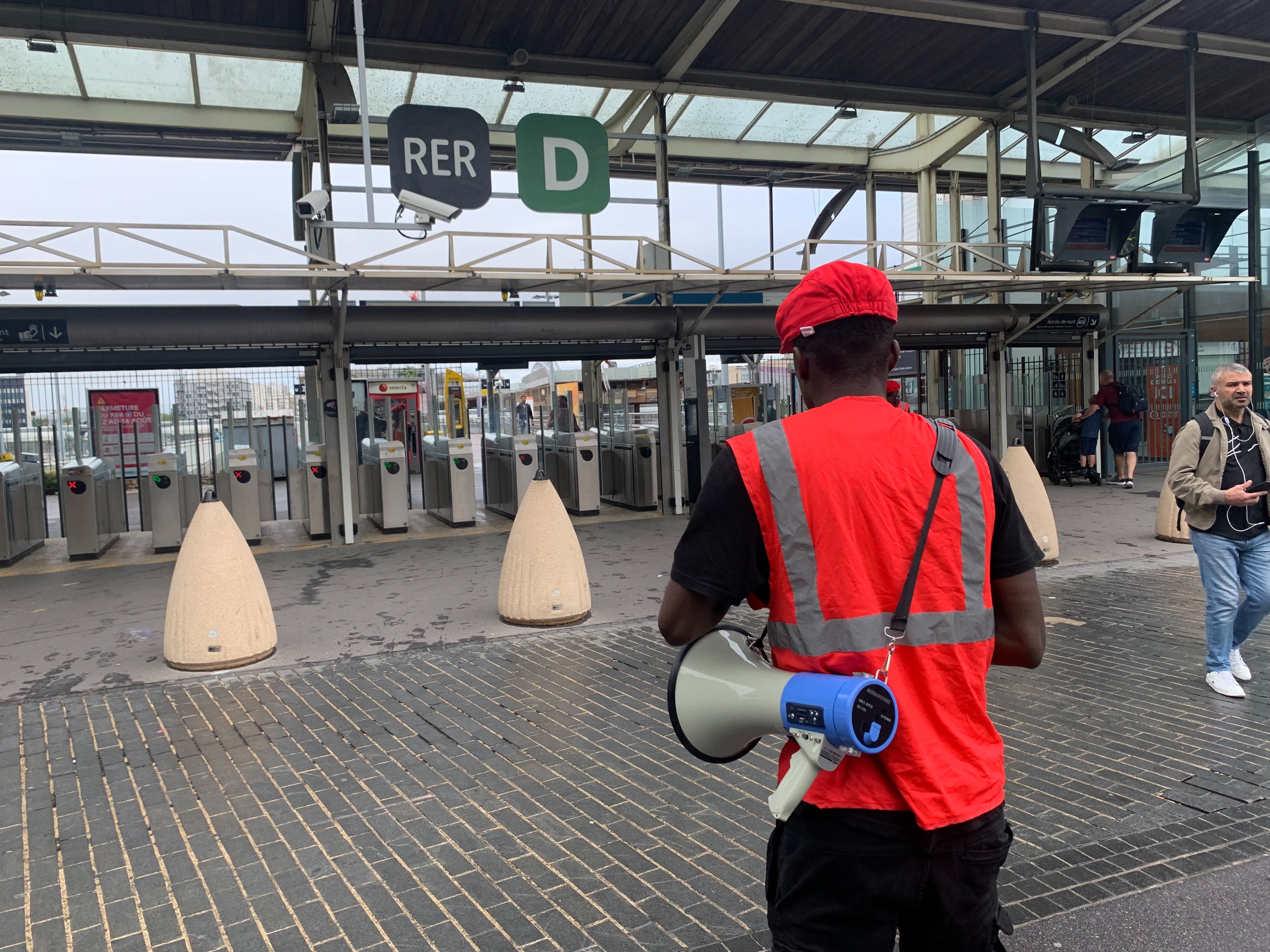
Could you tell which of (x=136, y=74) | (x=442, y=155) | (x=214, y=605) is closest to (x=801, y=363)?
(x=214, y=605)

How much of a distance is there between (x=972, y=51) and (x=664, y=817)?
13.0 meters

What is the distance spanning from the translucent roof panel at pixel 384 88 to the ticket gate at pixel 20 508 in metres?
6.56

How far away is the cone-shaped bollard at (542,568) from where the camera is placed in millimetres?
7406

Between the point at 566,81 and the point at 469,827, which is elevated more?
the point at 566,81

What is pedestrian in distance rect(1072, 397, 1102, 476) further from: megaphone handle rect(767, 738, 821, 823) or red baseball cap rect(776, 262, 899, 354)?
megaphone handle rect(767, 738, 821, 823)

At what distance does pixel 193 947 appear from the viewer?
3100mm

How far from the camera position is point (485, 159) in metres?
11.3

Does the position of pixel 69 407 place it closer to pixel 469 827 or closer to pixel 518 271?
pixel 518 271

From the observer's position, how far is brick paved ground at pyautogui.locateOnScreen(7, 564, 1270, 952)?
3.24m

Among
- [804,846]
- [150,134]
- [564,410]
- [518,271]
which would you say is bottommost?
[804,846]

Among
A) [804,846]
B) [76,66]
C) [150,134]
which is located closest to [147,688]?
[804,846]

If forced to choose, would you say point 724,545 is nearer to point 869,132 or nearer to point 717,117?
point 717,117

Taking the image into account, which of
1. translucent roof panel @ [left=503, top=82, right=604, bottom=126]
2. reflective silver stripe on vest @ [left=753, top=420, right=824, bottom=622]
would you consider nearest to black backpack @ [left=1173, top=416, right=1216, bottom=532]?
reflective silver stripe on vest @ [left=753, top=420, right=824, bottom=622]

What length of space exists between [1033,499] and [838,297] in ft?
26.3
